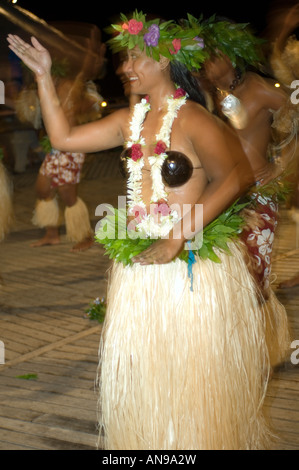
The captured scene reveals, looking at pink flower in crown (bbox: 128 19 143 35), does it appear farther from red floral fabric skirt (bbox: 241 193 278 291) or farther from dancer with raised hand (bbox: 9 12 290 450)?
red floral fabric skirt (bbox: 241 193 278 291)

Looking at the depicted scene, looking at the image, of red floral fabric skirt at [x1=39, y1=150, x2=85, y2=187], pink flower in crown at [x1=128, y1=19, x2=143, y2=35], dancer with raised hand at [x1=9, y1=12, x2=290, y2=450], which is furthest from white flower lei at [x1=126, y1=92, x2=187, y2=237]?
red floral fabric skirt at [x1=39, y1=150, x2=85, y2=187]

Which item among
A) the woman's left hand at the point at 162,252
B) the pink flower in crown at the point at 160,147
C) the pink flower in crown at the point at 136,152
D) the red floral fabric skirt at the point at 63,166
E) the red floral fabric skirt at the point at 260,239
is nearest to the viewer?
the woman's left hand at the point at 162,252

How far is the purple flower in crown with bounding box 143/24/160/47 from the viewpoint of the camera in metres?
2.39

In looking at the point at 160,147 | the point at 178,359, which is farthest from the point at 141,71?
the point at 178,359

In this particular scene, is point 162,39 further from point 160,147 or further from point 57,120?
point 57,120

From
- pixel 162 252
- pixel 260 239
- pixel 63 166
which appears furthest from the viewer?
pixel 63 166

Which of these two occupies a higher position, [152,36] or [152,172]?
[152,36]

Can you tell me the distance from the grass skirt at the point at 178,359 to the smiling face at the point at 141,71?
2.12 ft

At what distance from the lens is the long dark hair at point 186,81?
8.18 feet

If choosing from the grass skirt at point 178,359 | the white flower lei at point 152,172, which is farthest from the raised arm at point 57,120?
the grass skirt at point 178,359

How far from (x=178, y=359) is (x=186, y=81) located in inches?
39.9

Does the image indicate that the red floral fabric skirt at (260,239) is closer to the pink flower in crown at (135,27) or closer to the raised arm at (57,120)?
the raised arm at (57,120)

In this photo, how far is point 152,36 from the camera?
7.84 ft

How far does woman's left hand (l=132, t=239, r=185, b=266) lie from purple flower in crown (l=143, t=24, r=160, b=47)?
69 centimetres
